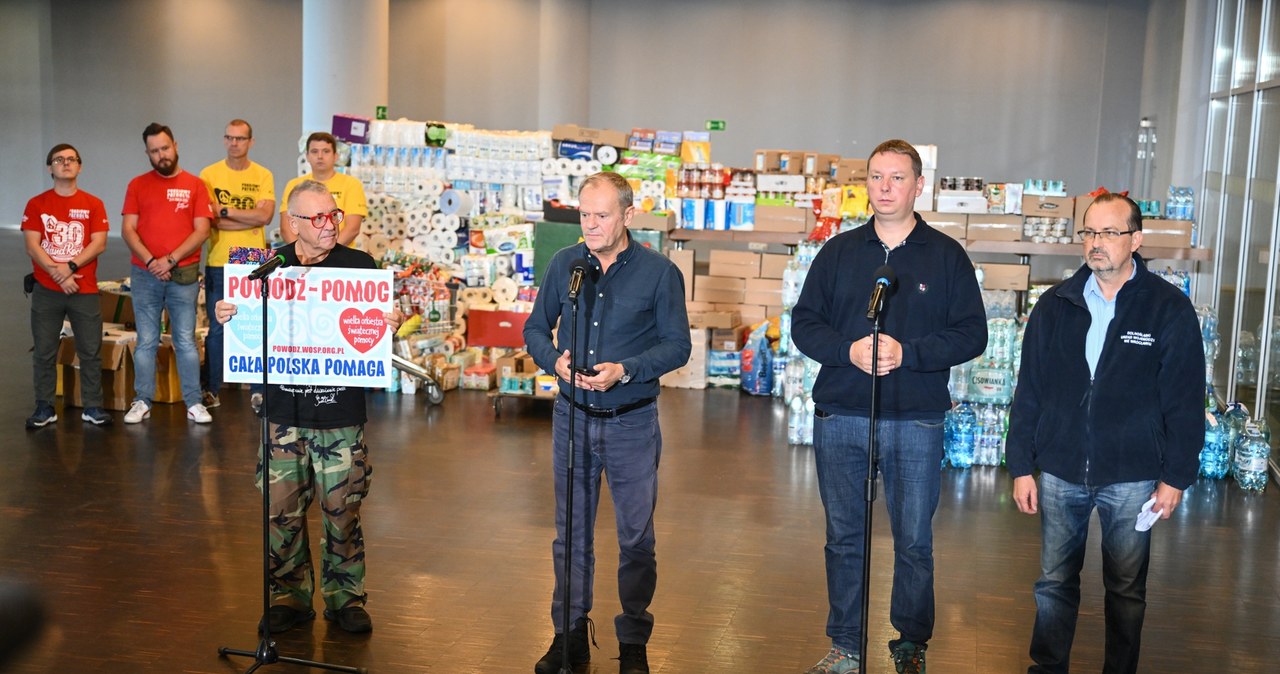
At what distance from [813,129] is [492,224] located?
8.69 m

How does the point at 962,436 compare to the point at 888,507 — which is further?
the point at 962,436

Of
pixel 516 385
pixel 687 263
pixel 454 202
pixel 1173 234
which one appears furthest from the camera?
pixel 454 202

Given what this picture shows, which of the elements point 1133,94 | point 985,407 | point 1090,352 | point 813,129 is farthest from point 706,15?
point 1090,352

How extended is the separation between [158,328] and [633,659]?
5375 mm

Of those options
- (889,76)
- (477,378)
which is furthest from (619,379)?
(889,76)

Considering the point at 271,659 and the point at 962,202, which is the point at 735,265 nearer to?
the point at 962,202

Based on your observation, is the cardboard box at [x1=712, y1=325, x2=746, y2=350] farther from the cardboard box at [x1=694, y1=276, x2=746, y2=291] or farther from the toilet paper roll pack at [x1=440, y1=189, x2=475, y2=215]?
the toilet paper roll pack at [x1=440, y1=189, x2=475, y2=215]

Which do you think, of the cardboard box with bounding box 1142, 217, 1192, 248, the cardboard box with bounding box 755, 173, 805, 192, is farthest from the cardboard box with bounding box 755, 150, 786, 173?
the cardboard box with bounding box 1142, 217, 1192, 248

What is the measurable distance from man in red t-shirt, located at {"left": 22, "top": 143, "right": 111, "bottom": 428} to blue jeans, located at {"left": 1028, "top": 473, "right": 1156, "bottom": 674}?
240 inches

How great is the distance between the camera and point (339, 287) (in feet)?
15.1

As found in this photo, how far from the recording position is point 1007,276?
10.6 meters

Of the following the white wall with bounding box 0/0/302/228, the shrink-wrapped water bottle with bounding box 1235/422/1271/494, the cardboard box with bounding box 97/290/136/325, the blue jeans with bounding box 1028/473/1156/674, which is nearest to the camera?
the blue jeans with bounding box 1028/473/1156/674

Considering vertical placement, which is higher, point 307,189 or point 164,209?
point 307,189

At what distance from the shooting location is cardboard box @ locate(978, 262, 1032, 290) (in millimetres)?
10523
